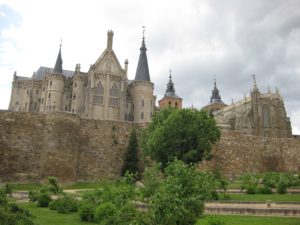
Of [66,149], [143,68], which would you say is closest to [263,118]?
[143,68]

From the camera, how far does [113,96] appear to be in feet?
245

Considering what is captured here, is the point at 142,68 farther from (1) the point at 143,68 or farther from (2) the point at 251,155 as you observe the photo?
(2) the point at 251,155

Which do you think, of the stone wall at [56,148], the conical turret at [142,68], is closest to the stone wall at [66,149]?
the stone wall at [56,148]

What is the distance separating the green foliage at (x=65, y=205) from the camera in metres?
17.5

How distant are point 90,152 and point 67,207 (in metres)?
20.4

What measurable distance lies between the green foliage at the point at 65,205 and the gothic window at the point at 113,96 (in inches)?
2220

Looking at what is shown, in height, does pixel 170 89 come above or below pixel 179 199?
above

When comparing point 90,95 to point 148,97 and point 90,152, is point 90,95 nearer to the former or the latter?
point 148,97

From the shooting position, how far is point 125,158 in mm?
37875

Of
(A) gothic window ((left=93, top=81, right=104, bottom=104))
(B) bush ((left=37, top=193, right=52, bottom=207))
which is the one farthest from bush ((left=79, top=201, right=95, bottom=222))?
(A) gothic window ((left=93, top=81, right=104, bottom=104))

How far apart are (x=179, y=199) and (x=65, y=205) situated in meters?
9.65

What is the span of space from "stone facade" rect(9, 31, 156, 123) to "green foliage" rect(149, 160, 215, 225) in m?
61.8

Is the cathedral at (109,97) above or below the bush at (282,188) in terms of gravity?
above

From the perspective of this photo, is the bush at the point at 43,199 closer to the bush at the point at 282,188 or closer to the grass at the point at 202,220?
the grass at the point at 202,220
